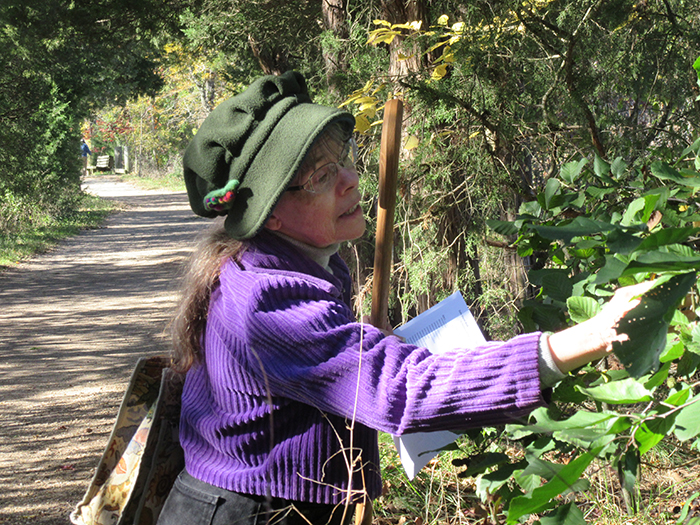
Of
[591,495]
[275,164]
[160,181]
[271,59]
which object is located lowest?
[160,181]

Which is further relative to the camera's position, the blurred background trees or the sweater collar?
the blurred background trees

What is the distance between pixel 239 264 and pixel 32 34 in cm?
680

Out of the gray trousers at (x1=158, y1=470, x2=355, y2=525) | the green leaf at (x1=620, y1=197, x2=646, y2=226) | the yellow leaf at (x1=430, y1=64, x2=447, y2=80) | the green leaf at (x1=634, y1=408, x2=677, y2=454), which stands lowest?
the gray trousers at (x1=158, y1=470, x2=355, y2=525)

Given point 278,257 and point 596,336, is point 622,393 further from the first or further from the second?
point 278,257

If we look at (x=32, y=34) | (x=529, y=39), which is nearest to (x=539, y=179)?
(x=529, y=39)

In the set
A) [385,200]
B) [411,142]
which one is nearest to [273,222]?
[385,200]

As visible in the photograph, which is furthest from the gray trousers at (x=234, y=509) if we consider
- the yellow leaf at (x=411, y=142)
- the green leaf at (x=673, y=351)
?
the yellow leaf at (x=411, y=142)

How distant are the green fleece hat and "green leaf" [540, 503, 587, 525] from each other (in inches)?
33.0

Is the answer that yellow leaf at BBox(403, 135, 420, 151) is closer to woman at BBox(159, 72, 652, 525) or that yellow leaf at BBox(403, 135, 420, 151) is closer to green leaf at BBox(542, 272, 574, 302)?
woman at BBox(159, 72, 652, 525)

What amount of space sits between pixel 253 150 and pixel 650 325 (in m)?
0.94

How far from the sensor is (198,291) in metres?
1.67

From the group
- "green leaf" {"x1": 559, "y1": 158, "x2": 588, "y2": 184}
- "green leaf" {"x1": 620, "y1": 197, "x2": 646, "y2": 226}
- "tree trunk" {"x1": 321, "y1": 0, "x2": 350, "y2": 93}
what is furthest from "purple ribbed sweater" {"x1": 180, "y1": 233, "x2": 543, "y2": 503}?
"tree trunk" {"x1": 321, "y1": 0, "x2": 350, "y2": 93}

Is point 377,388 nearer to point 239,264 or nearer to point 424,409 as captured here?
point 424,409

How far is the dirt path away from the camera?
4.36m
